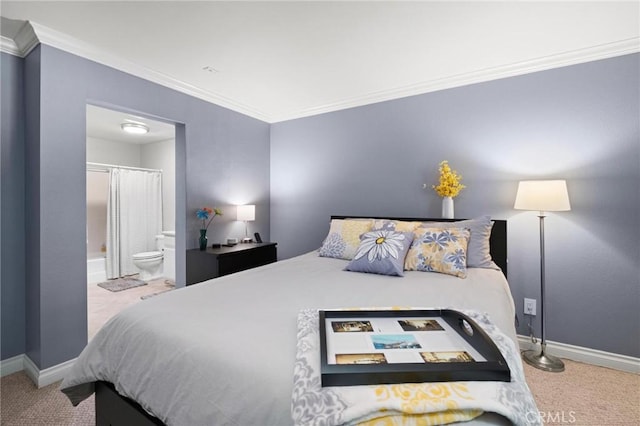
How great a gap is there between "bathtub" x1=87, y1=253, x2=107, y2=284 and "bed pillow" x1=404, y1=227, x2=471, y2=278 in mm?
4794

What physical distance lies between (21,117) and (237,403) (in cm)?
274

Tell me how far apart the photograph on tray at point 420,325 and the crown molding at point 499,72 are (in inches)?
98.1

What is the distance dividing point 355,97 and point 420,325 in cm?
282

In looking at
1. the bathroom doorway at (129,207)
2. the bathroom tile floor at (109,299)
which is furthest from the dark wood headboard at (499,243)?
the bathroom doorway at (129,207)

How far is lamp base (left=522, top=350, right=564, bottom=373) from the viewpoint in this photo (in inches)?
88.1

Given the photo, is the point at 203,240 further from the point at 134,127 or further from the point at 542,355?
the point at 542,355

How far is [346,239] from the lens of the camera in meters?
2.66

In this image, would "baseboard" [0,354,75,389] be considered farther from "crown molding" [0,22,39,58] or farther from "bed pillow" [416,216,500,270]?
"bed pillow" [416,216,500,270]

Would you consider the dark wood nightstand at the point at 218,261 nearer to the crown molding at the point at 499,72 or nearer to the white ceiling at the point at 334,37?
the white ceiling at the point at 334,37

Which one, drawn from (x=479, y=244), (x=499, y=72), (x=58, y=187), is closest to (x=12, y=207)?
(x=58, y=187)

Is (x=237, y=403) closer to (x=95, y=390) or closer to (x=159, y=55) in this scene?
(x=95, y=390)

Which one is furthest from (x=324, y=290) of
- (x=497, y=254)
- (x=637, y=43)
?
(x=637, y=43)

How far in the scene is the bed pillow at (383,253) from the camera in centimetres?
205

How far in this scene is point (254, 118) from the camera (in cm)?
392
